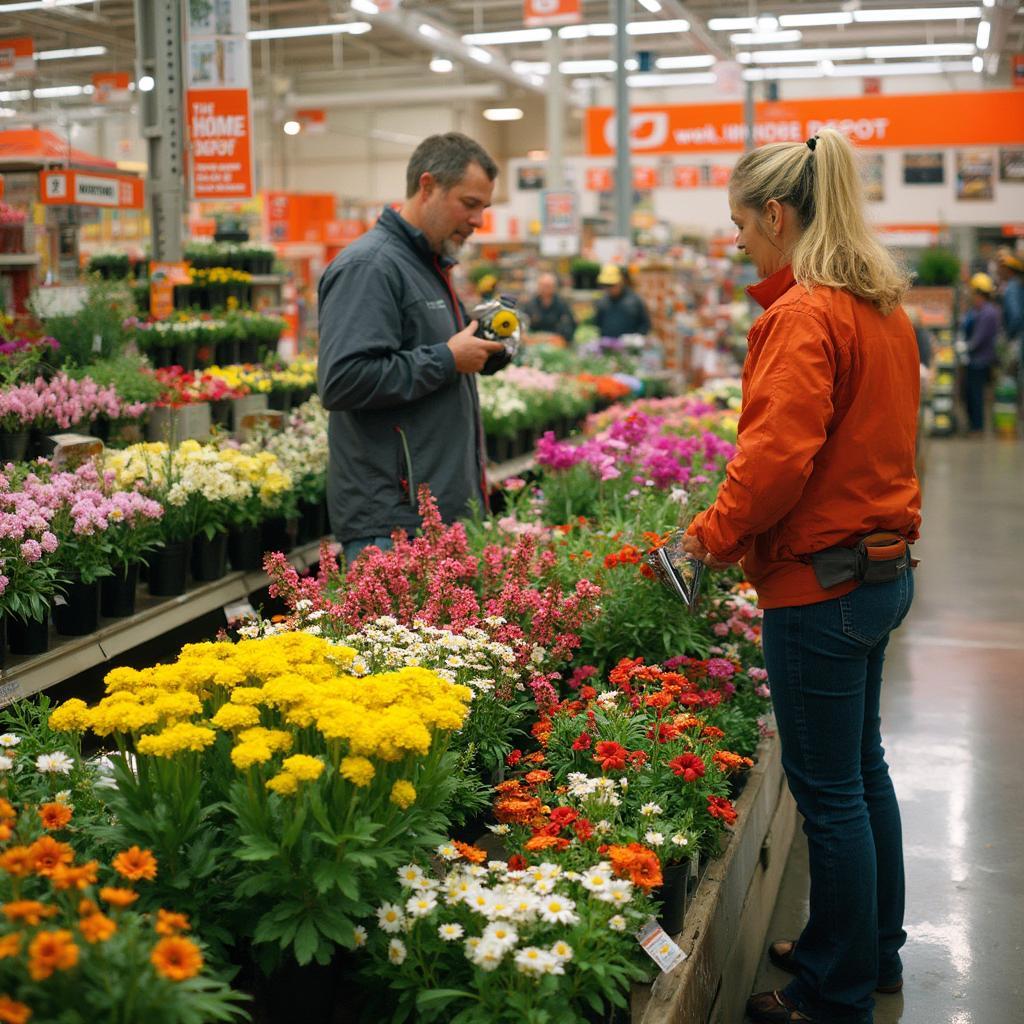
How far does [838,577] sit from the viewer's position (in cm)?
228

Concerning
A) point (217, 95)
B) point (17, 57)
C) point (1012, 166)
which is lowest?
point (217, 95)

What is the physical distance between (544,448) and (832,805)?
192 centimetres

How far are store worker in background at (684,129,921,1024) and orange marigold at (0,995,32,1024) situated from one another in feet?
4.62

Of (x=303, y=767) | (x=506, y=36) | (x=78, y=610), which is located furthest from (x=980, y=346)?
(x=303, y=767)

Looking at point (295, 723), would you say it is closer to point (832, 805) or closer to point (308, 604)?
point (308, 604)

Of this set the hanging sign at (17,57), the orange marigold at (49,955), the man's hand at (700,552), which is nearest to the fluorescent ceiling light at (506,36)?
the hanging sign at (17,57)

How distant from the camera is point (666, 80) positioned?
2150 cm

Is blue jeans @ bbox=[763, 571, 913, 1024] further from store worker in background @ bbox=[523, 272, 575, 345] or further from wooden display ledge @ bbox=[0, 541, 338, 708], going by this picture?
store worker in background @ bbox=[523, 272, 575, 345]

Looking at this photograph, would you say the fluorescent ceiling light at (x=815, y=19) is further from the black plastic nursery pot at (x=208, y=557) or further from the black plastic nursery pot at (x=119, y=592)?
the black plastic nursery pot at (x=119, y=592)

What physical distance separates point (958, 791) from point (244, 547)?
250cm

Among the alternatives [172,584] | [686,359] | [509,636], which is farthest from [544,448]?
[686,359]

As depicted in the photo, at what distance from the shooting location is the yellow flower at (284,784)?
1.64 m

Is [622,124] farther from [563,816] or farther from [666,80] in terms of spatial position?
[666,80]

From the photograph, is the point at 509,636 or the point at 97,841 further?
the point at 509,636
